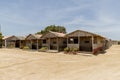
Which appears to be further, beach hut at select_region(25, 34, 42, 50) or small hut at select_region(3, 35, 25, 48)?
small hut at select_region(3, 35, 25, 48)

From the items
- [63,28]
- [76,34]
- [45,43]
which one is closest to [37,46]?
[45,43]

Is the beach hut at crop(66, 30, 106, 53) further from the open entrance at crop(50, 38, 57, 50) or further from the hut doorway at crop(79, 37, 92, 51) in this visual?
the open entrance at crop(50, 38, 57, 50)

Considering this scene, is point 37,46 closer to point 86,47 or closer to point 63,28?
point 86,47

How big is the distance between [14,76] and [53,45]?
85.8 feet

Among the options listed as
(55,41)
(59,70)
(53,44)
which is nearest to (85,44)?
(55,41)

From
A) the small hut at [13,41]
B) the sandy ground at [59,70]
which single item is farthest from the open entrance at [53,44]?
the sandy ground at [59,70]

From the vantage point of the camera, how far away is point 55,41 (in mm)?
39438

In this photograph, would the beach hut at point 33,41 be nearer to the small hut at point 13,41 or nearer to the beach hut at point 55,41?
the beach hut at point 55,41

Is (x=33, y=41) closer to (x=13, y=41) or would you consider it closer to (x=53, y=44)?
(x=53, y=44)

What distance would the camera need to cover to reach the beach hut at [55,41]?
3712 centimetres

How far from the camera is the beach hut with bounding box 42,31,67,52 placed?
1462 inches

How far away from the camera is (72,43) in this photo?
121ft

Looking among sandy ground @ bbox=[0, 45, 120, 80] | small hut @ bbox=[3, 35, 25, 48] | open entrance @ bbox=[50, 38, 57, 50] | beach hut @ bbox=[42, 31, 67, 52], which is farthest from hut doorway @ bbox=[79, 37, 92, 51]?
small hut @ bbox=[3, 35, 25, 48]

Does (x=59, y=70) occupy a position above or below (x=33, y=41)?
below
